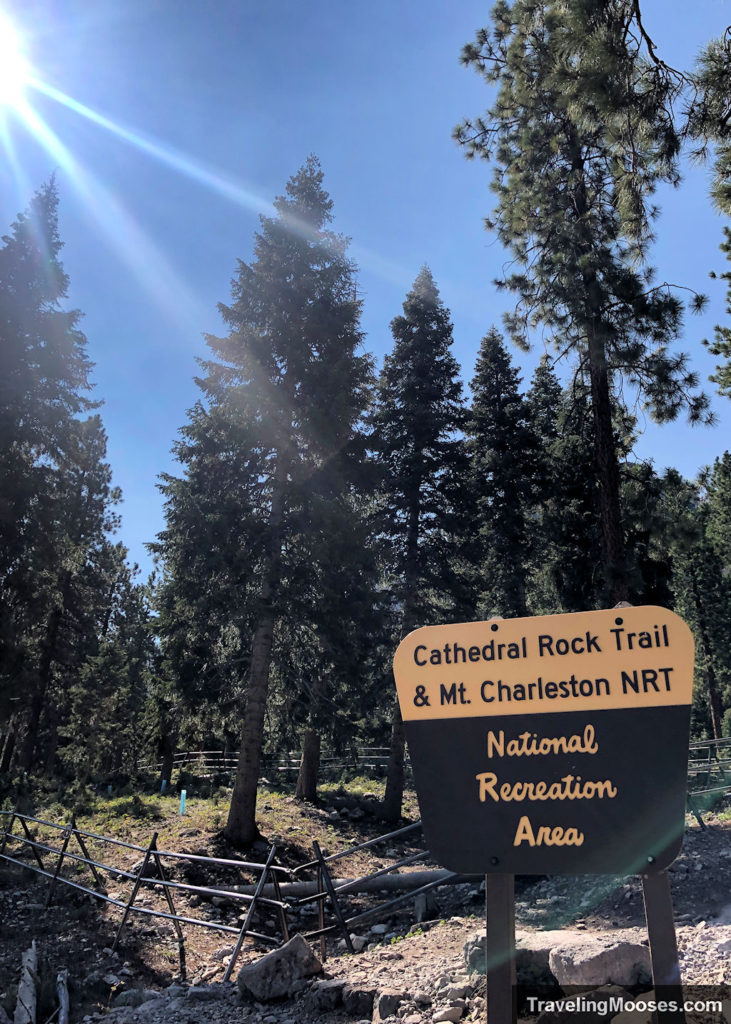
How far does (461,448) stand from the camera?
21969 millimetres

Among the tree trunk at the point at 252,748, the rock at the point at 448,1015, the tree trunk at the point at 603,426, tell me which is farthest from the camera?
the tree trunk at the point at 252,748

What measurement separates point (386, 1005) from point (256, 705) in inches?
376

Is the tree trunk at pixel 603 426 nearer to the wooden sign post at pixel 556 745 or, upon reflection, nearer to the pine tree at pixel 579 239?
the pine tree at pixel 579 239

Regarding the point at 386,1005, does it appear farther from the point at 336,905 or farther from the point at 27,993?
the point at 27,993

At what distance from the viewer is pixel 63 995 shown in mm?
5887

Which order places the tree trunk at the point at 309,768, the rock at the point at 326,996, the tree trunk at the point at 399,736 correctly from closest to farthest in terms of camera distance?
1. the rock at the point at 326,996
2. the tree trunk at the point at 399,736
3. the tree trunk at the point at 309,768

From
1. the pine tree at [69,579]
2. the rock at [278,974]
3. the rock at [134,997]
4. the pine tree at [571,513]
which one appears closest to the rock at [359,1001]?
the rock at [278,974]

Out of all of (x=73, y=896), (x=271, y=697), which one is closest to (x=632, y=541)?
(x=271, y=697)

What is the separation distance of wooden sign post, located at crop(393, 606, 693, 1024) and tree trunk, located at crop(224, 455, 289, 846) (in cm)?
1105

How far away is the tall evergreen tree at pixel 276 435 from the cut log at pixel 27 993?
6673 mm

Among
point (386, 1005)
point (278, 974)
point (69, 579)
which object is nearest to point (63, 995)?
point (278, 974)

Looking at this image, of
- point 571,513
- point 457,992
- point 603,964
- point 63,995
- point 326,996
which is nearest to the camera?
point 603,964

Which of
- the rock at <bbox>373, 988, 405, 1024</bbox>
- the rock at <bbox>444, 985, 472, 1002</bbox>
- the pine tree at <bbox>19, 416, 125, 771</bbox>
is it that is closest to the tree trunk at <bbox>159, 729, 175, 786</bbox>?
the pine tree at <bbox>19, 416, 125, 771</bbox>

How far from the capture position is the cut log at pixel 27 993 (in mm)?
5543
